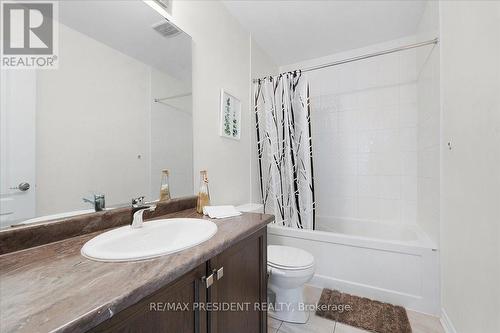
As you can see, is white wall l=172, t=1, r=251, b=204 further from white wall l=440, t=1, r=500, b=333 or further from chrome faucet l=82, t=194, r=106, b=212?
white wall l=440, t=1, r=500, b=333

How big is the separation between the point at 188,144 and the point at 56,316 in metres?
1.20

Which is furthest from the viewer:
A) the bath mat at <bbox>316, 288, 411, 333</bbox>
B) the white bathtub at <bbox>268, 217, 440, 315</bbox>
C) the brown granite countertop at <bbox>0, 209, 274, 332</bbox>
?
the white bathtub at <bbox>268, 217, 440, 315</bbox>

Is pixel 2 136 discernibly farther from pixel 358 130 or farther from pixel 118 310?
pixel 358 130

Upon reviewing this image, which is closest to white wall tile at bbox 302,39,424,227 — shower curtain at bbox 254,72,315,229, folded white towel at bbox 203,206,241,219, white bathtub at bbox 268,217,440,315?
white bathtub at bbox 268,217,440,315

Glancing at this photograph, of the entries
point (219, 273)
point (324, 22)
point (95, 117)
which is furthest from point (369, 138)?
point (95, 117)

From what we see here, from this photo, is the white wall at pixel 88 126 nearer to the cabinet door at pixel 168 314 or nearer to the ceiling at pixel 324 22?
the cabinet door at pixel 168 314

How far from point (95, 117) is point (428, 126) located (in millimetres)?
2383

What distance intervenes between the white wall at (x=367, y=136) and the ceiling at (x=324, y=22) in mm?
248

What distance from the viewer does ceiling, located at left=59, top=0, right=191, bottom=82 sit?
95 centimetres

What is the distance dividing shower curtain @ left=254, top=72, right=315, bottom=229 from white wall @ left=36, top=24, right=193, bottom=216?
1.25m

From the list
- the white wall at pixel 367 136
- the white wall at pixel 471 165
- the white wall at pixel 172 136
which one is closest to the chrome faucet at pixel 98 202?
the white wall at pixel 172 136

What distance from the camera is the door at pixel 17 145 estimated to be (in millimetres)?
726

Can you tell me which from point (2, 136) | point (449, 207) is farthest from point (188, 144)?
point (449, 207)

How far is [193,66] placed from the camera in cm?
158
